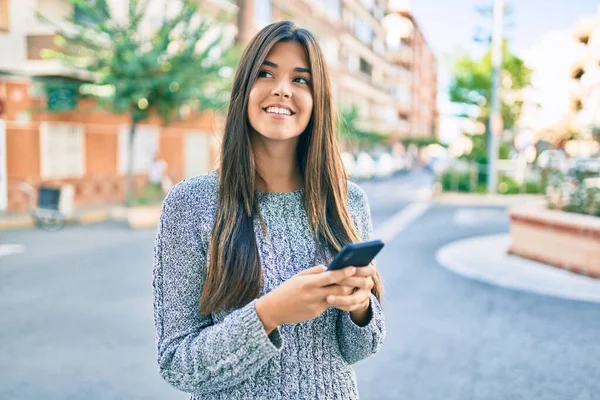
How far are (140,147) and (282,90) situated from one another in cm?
2040

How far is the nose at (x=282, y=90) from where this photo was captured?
1.53 meters

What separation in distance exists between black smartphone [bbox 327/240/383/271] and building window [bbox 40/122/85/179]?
16712 millimetres

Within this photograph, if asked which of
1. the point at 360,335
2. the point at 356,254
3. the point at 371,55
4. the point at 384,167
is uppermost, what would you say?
the point at 371,55

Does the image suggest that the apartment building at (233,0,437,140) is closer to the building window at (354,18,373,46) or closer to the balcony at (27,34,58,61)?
the building window at (354,18,373,46)

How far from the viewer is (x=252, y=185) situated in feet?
5.16

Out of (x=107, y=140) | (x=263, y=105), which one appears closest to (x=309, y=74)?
(x=263, y=105)

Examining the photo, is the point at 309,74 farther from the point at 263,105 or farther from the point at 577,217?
the point at 577,217

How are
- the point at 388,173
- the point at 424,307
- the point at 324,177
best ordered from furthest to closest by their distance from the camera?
1. the point at 388,173
2. the point at 424,307
3. the point at 324,177

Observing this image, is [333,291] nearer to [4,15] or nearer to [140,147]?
[4,15]

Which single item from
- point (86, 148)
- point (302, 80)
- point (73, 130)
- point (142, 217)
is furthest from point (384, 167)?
point (302, 80)

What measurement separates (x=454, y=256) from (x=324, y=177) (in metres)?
8.85

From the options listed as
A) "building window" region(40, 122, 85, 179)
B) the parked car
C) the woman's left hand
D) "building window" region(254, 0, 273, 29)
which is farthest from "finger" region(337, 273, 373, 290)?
the parked car

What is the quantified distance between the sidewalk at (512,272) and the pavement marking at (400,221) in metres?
1.59

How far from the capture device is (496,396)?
4285 millimetres
